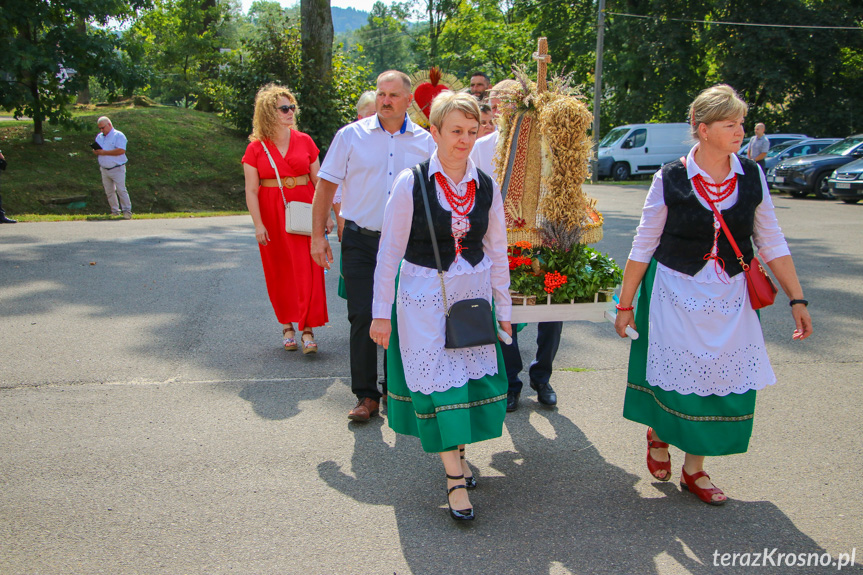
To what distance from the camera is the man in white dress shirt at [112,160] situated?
14.8 metres

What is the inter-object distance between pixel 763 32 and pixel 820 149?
9630mm

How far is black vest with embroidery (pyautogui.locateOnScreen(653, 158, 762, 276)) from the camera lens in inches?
134

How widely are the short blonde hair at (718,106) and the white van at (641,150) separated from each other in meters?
26.0

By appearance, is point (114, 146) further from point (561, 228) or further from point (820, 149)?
point (820, 149)

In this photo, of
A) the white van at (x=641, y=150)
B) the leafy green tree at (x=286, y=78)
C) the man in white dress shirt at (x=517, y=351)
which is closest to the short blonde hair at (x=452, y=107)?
the man in white dress shirt at (x=517, y=351)

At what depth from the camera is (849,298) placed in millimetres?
7930

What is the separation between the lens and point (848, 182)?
18.7 metres

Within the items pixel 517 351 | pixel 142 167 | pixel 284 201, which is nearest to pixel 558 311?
pixel 517 351

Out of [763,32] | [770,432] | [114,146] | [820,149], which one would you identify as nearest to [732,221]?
[770,432]

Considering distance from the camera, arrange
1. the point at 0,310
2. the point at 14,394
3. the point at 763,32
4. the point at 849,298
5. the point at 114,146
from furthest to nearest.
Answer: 1. the point at 763,32
2. the point at 114,146
3. the point at 849,298
4. the point at 0,310
5. the point at 14,394

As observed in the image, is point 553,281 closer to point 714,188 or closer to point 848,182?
point 714,188

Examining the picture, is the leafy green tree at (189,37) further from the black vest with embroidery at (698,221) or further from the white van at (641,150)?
the black vest with embroidery at (698,221)

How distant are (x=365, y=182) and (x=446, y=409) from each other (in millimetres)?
1778

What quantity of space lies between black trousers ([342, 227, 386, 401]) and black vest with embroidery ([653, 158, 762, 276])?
1.89 metres
